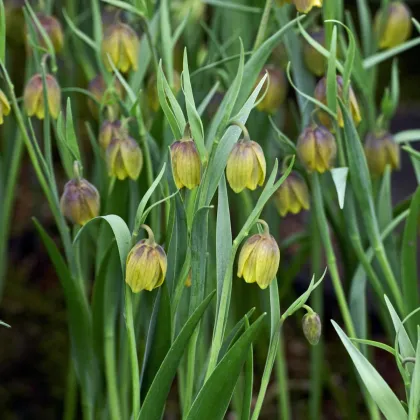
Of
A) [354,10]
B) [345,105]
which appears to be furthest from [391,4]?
[354,10]

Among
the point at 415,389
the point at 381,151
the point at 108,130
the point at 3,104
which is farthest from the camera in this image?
the point at 381,151

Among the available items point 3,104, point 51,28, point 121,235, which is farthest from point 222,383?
point 51,28

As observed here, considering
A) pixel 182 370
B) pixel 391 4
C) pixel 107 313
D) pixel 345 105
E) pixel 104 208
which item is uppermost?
pixel 391 4

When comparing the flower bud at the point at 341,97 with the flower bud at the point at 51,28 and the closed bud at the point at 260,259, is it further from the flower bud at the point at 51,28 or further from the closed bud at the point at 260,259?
the flower bud at the point at 51,28

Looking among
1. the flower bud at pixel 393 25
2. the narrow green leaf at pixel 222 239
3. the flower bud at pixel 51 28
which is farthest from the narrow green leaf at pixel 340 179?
the flower bud at pixel 51 28

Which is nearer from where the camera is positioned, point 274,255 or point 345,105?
point 274,255

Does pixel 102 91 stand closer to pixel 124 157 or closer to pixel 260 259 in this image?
pixel 124 157

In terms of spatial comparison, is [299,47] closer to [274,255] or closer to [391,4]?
[391,4]

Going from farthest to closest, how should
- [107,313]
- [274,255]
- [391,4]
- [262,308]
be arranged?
[262,308] < [391,4] < [107,313] < [274,255]
